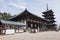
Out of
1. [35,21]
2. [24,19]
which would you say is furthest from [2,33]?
[35,21]

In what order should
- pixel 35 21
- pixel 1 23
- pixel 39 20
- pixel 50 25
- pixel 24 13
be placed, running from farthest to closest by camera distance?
pixel 50 25 < pixel 39 20 < pixel 35 21 < pixel 24 13 < pixel 1 23

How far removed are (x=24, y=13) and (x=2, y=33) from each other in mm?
15500

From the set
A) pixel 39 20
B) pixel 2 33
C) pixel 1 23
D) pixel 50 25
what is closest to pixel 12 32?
pixel 2 33

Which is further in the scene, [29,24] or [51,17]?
[51,17]

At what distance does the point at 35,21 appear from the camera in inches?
1612

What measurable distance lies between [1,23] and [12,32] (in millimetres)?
4005

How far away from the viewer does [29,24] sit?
1529 inches

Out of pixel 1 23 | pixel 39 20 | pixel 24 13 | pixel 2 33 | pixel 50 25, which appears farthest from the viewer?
pixel 50 25

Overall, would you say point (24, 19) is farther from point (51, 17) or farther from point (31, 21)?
point (51, 17)

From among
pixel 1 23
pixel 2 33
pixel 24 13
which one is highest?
pixel 24 13

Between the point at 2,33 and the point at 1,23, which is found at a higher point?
A: the point at 1,23

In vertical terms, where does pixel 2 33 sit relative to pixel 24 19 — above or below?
below

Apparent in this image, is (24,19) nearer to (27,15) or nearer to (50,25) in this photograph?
(27,15)

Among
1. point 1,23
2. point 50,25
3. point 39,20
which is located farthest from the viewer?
point 50,25
